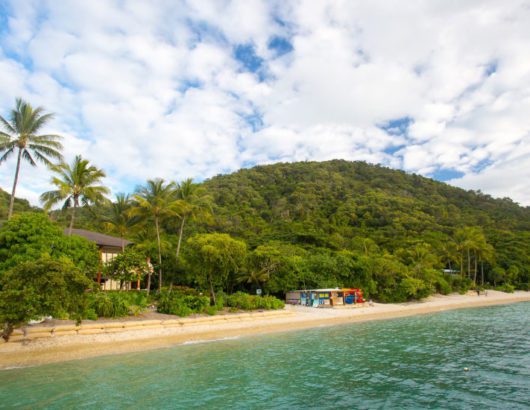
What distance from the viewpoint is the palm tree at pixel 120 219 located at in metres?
32.0

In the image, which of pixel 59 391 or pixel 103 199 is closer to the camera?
pixel 59 391

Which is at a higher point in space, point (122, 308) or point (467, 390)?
point (122, 308)

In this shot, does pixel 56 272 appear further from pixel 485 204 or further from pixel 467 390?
pixel 485 204

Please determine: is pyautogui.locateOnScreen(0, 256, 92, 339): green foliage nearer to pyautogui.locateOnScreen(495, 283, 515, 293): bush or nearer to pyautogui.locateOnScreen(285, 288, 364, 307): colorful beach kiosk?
pyautogui.locateOnScreen(285, 288, 364, 307): colorful beach kiosk

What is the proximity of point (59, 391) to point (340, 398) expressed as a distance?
8.21 metres

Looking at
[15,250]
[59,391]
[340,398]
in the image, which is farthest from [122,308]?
[340,398]

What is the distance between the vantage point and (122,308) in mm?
19484

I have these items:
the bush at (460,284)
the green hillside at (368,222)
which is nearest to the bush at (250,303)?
the green hillside at (368,222)

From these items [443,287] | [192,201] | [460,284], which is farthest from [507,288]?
[192,201]

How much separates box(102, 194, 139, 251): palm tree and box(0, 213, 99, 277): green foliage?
1236cm

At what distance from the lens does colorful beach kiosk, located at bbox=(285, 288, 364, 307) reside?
30969 millimetres

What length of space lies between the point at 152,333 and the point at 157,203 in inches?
488

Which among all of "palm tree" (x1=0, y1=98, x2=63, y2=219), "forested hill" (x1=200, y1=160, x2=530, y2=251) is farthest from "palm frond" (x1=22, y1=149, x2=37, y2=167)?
"forested hill" (x1=200, y1=160, x2=530, y2=251)

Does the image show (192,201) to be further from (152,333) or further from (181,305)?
(152,333)
